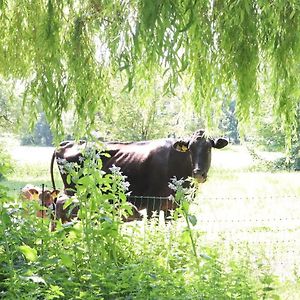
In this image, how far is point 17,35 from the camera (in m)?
3.40

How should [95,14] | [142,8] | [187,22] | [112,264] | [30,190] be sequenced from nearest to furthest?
1. [142,8]
2. [187,22]
3. [95,14]
4. [112,264]
5. [30,190]

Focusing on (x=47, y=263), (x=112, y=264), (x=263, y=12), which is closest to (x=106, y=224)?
(x=112, y=264)

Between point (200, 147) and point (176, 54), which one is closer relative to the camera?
point (176, 54)

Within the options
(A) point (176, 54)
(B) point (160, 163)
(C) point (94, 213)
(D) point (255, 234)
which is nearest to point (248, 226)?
(D) point (255, 234)

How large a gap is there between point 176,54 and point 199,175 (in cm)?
361

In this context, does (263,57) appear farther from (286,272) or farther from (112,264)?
(286,272)

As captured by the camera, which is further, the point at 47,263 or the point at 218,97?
the point at 47,263

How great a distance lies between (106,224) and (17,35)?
4.04 ft

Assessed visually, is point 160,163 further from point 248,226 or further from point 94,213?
point 248,226

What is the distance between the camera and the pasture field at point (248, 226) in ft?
13.6

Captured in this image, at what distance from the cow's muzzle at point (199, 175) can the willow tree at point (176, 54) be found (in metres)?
2.91

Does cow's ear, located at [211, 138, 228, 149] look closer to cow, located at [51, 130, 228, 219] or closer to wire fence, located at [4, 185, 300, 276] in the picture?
cow, located at [51, 130, 228, 219]

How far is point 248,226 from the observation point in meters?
8.92

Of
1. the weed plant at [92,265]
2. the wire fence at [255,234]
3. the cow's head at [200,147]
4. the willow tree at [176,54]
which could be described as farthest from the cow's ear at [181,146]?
the willow tree at [176,54]
